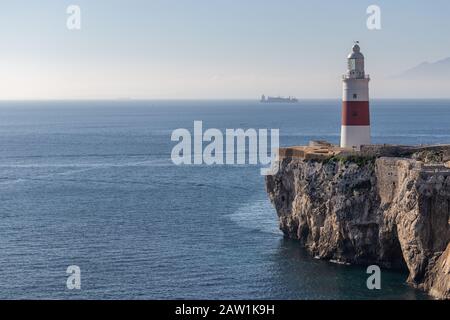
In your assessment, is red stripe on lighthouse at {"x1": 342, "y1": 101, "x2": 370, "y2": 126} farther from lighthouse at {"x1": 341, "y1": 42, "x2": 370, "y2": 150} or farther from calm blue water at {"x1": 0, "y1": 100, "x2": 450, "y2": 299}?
calm blue water at {"x1": 0, "y1": 100, "x2": 450, "y2": 299}

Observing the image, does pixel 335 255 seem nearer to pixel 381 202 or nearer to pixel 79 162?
pixel 381 202

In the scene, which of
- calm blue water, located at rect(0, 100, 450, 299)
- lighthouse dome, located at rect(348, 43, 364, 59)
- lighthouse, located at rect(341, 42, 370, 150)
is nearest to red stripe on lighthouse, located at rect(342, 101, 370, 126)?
lighthouse, located at rect(341, 42, 370, 150)

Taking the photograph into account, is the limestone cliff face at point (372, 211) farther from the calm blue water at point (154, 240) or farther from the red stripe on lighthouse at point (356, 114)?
the red stripe on lighthouse at point (356, 114)

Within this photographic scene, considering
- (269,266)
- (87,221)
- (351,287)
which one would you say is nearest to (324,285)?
(351,287)

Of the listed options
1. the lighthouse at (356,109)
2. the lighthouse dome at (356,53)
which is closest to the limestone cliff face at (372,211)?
the lighthouse at (356,109)

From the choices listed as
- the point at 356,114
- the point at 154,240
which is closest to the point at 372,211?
the point at 356,114
